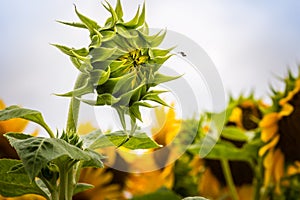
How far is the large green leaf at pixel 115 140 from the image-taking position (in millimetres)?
665

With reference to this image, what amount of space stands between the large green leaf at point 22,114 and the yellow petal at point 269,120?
1.10 meters

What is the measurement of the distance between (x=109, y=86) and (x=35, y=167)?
99 millimetres

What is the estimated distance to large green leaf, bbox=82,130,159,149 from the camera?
665 millimetres

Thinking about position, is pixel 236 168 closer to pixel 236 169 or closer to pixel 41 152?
pixel 236 169

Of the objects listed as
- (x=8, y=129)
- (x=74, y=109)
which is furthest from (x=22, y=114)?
(x=8, y=129)

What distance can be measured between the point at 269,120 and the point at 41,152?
1.20 m

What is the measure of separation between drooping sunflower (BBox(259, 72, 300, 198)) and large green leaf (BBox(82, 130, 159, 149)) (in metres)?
1.04

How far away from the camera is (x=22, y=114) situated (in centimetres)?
62

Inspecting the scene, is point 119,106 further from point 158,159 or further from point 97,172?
point 158,159

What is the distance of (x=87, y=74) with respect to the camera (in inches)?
23.5

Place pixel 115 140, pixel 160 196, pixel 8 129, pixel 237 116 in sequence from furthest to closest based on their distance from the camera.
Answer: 1. pixel 237 116
2. pixel 160 196
3. pixel 8 129
4. pixel 115 140

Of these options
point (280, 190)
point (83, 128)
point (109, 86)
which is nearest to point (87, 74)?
point (109, 86)

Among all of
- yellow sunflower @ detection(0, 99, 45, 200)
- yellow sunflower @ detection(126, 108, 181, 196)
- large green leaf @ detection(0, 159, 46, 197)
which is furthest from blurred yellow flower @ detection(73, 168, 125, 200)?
large green leaf @ detection(0, 159, 46, 197)

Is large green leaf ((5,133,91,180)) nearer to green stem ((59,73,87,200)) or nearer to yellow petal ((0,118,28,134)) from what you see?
green stem ((59,73,87,200))
